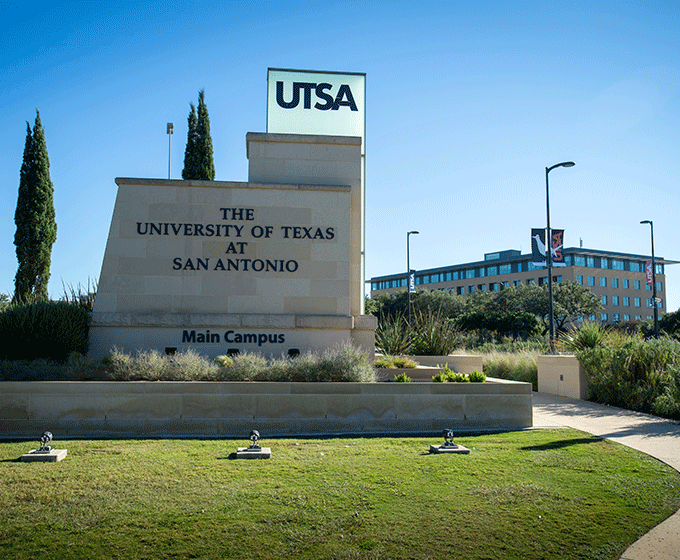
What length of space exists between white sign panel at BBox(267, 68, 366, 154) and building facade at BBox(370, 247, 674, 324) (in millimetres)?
70149

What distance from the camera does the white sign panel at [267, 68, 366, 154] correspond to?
53.8 ft

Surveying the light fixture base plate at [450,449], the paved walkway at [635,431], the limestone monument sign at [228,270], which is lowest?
the paved walkway at [635,431]

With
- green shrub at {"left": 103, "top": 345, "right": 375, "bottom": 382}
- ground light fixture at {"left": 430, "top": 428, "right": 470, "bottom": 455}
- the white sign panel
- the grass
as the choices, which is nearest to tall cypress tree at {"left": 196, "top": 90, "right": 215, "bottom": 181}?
the white sign panel

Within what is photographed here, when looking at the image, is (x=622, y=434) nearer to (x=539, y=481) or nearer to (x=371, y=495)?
(x=539, y=481)

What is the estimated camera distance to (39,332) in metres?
12.1

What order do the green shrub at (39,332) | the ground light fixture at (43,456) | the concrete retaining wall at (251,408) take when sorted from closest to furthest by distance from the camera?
1. the ground light fixture at (43,456)
2. the concrete retaining wall at (251,408)
3. the green shrub at (39,332)

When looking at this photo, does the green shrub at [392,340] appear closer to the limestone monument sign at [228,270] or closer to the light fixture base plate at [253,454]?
the limestone monument sign at [228,270]

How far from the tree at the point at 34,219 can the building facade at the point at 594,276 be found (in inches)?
2636

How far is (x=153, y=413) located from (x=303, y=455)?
134 inches

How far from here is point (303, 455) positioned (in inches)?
310

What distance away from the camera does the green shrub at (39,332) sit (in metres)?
11.9

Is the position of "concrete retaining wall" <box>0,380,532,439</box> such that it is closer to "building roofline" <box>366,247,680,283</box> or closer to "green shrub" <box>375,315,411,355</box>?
"green shrub" <box>375,315,411,355</box>

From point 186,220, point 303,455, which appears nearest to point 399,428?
point 303,455

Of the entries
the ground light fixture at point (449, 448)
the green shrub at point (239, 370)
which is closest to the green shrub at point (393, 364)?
the green shrub at point (239, 370)
